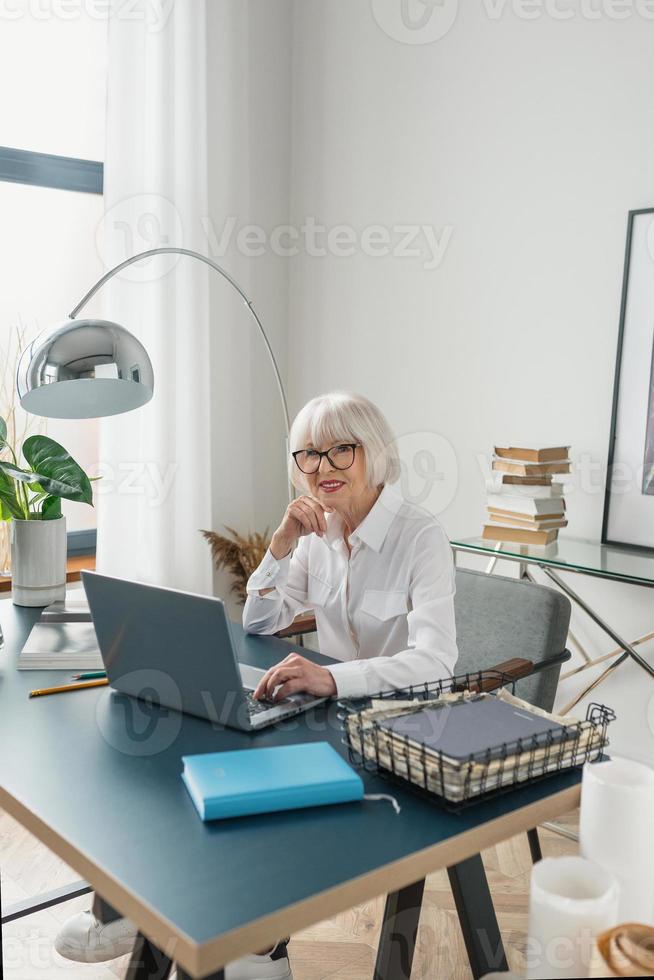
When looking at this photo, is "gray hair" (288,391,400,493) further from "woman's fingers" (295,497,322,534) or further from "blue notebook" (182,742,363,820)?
"blue notebook" (182,742,363,820)

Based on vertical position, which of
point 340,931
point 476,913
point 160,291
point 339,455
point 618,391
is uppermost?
point 160,291

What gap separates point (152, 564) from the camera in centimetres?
333

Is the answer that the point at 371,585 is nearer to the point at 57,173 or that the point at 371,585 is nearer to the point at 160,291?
the point at 160,291

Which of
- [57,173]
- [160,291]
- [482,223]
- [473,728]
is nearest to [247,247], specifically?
[160,291]

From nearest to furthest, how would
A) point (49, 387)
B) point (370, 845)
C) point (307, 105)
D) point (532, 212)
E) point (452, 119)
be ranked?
point (370, 845) < point (49, 387) < point (532, 212) < point (452, 119) < point (307, 105)

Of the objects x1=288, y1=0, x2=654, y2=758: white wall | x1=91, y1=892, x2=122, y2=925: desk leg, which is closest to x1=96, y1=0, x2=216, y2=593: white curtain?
x1=288, y1=0, x2=654, y2=758: white wall

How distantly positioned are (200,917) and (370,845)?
0.22m

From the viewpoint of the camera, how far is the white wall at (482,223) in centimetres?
276

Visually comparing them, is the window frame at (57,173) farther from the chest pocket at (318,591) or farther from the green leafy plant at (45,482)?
the chest pocket at (318,591)

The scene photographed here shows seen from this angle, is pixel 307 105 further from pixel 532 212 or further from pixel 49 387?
pixel 49 387

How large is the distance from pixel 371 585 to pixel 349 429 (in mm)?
342

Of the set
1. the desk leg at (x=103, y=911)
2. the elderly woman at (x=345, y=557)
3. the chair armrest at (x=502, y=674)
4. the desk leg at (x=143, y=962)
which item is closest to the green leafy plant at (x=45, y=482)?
the elderly woman at (x=345, y=557)

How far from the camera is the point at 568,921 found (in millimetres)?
901

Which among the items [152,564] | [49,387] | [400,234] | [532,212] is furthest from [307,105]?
[49,387]
